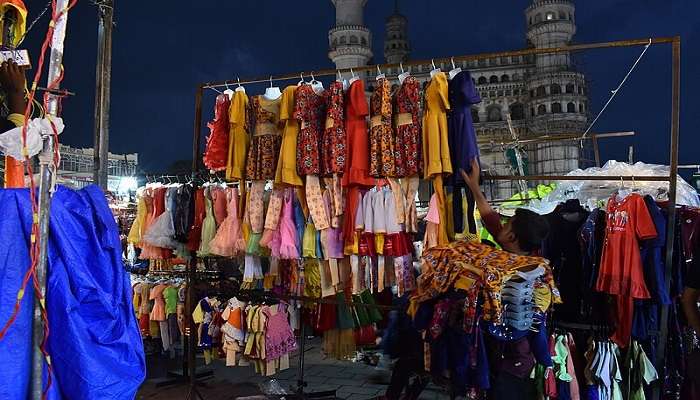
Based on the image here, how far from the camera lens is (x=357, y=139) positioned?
4.20 m

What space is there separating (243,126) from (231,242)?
1.11m

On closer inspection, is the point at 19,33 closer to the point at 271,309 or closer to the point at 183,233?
the point at 183,233

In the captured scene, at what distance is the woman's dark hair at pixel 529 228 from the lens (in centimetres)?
358

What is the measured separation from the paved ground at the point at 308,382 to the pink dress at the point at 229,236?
1.73 m

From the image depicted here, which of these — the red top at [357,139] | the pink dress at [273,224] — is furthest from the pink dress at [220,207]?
the red top at [357,139]

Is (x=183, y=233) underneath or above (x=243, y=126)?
underneath

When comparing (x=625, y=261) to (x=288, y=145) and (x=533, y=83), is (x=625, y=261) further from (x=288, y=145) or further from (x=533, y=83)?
(x=533, y=83)

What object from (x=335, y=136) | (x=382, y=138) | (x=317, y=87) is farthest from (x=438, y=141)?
(x=317, y=87)

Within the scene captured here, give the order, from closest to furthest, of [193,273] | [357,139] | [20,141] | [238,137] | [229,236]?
[20,141] → [357,139] → [238,137] → [229,236] → [193,273]

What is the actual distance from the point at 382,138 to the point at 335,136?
0.40 meters

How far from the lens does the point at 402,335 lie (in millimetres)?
4289

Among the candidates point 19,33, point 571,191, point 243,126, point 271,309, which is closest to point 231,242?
point 271,309

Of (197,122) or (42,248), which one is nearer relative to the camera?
(42,248)

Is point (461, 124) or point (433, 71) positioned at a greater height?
point (433, 71)
